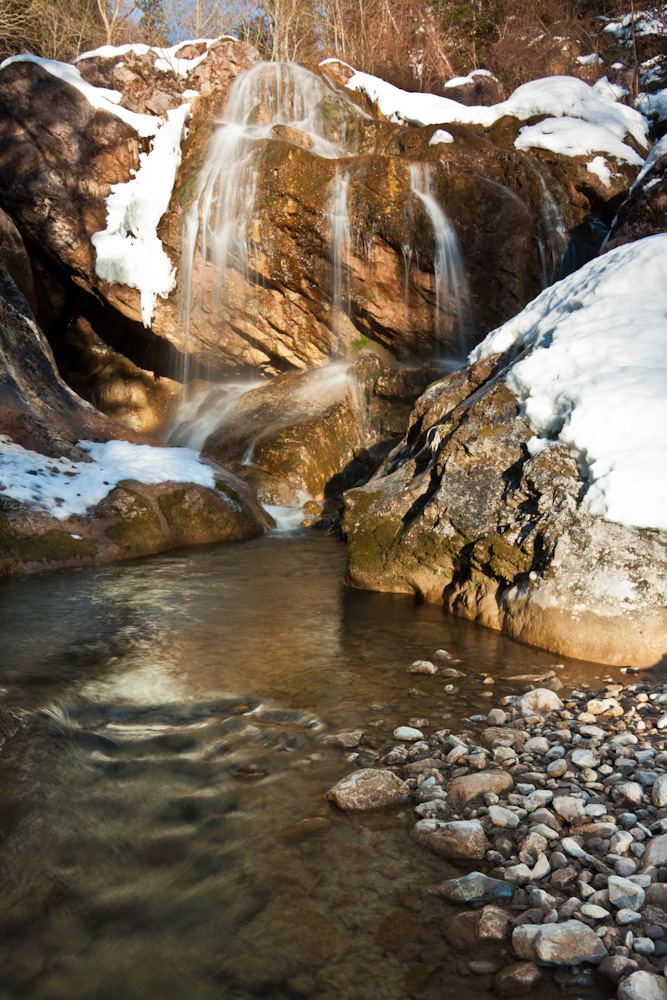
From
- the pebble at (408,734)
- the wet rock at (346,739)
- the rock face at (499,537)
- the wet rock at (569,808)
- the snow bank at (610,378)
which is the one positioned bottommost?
the wet rock at (346,739)

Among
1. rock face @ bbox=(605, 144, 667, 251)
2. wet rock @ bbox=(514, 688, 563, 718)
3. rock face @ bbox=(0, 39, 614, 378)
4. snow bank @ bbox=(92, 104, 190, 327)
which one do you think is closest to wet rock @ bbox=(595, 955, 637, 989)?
wet rock @ bbox=(514, 688, 563, 718)

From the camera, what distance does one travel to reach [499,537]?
4.98m

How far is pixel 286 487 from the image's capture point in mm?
10492

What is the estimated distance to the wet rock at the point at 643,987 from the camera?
1642 millimetres

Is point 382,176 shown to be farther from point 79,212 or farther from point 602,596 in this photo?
point 602,596

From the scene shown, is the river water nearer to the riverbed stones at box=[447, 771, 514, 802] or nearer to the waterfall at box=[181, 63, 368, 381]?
the riverbed stones at box=[447, 771, 514, 802]

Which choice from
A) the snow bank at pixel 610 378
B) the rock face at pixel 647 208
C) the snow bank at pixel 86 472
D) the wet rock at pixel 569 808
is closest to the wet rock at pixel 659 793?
the wet rock at pixel 569 808

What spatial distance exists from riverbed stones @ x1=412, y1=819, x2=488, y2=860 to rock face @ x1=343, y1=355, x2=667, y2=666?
6.73ft

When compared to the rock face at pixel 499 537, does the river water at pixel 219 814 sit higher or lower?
lower

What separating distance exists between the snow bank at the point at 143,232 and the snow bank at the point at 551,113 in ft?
17.3

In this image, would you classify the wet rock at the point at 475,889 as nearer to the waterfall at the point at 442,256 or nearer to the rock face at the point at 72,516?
the rock face at the point at 72,516

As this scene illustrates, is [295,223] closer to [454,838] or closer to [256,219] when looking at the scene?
[256,219]

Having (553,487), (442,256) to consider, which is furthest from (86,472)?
(442,256)

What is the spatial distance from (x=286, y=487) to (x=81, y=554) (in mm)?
3965
